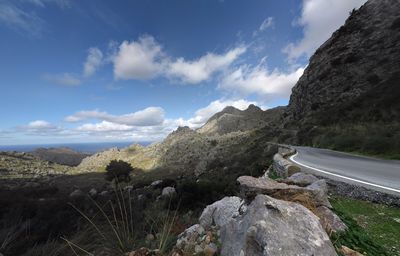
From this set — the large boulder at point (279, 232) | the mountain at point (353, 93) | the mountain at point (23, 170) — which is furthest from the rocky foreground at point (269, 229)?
the mountain at point (23, 170)

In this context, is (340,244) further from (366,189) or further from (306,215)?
(366,189)

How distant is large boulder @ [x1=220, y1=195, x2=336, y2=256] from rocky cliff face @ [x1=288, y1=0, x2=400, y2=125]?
104 ft

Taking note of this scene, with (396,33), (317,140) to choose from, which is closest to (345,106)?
(317,140)

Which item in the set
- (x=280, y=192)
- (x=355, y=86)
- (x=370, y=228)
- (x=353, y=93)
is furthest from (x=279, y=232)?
(x=355, y=86)

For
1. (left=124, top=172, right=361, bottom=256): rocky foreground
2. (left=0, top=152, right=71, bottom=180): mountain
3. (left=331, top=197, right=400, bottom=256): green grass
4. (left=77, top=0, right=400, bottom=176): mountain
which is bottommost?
(left=0, top=152, right=71, bottom=180): mountain

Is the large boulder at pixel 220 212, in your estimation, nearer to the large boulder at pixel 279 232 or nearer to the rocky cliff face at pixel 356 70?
the large boulder at pixel 279 232

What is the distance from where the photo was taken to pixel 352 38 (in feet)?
175

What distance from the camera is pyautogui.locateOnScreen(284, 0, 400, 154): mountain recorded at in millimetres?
26953

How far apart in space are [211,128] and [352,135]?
157 metres

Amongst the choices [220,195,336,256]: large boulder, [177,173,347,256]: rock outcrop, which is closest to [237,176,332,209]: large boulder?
[177,173,347,256]: rock outcrop

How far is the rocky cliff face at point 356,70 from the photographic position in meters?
37.3

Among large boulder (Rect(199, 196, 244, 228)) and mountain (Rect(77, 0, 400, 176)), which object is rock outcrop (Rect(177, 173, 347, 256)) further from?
mountain (Rect(77, 0, 400, 176))

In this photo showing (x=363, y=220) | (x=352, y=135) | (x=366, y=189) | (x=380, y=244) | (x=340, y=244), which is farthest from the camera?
(x=352, y=135)

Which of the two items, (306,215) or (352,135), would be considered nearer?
(306,215)
